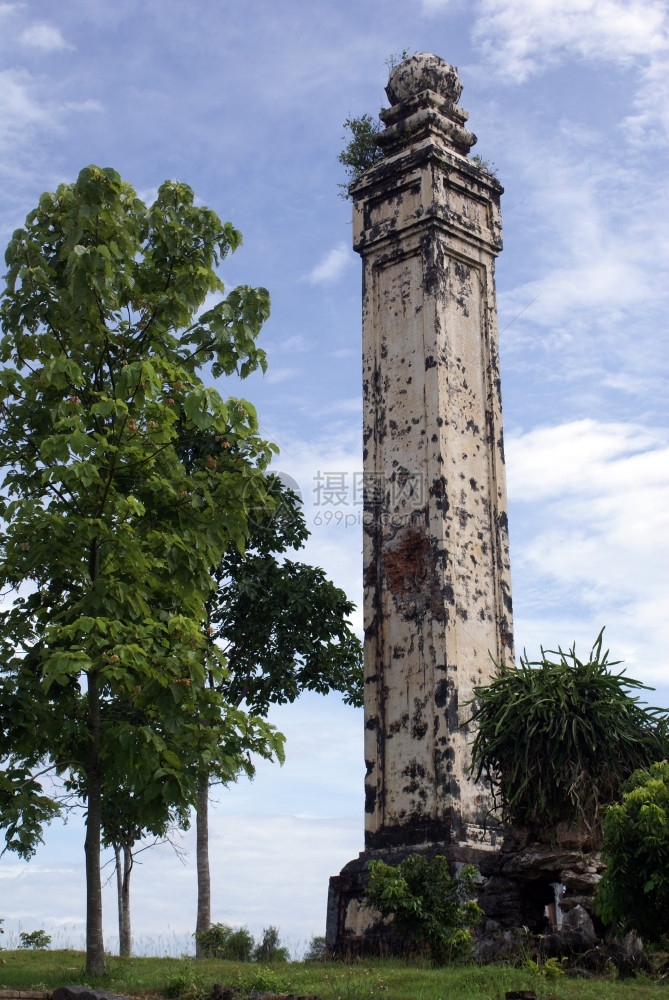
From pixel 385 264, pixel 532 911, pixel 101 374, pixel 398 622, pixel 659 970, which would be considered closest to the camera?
pixel 659 970

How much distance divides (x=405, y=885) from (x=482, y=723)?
6.54 feet

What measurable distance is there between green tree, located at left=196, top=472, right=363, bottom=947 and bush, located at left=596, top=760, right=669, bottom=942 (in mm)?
9399

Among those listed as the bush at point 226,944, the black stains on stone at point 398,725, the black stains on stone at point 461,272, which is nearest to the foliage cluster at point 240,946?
the bush at point 226,944

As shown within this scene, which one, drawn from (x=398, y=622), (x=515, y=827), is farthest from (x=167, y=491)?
(x=515, y=827)

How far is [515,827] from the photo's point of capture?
37.9 ft

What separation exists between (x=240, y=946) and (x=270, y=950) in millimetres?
536

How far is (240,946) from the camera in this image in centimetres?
1417

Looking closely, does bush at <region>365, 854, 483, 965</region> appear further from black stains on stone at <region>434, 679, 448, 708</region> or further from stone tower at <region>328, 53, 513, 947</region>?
black stains on stone at <region>434, 679, 448, 708</region>

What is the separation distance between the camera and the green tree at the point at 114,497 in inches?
355

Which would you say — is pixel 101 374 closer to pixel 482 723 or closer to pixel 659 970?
pixel 482 723

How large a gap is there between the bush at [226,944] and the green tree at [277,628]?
2016 mm

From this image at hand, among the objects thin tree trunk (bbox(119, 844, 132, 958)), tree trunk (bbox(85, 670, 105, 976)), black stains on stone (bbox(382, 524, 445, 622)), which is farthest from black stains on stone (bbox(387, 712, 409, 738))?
thin tree trunk (bbox(119, 844, 132, 958))

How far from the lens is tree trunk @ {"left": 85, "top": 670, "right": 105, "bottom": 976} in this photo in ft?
30.7

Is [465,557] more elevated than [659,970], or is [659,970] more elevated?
[465,557]
